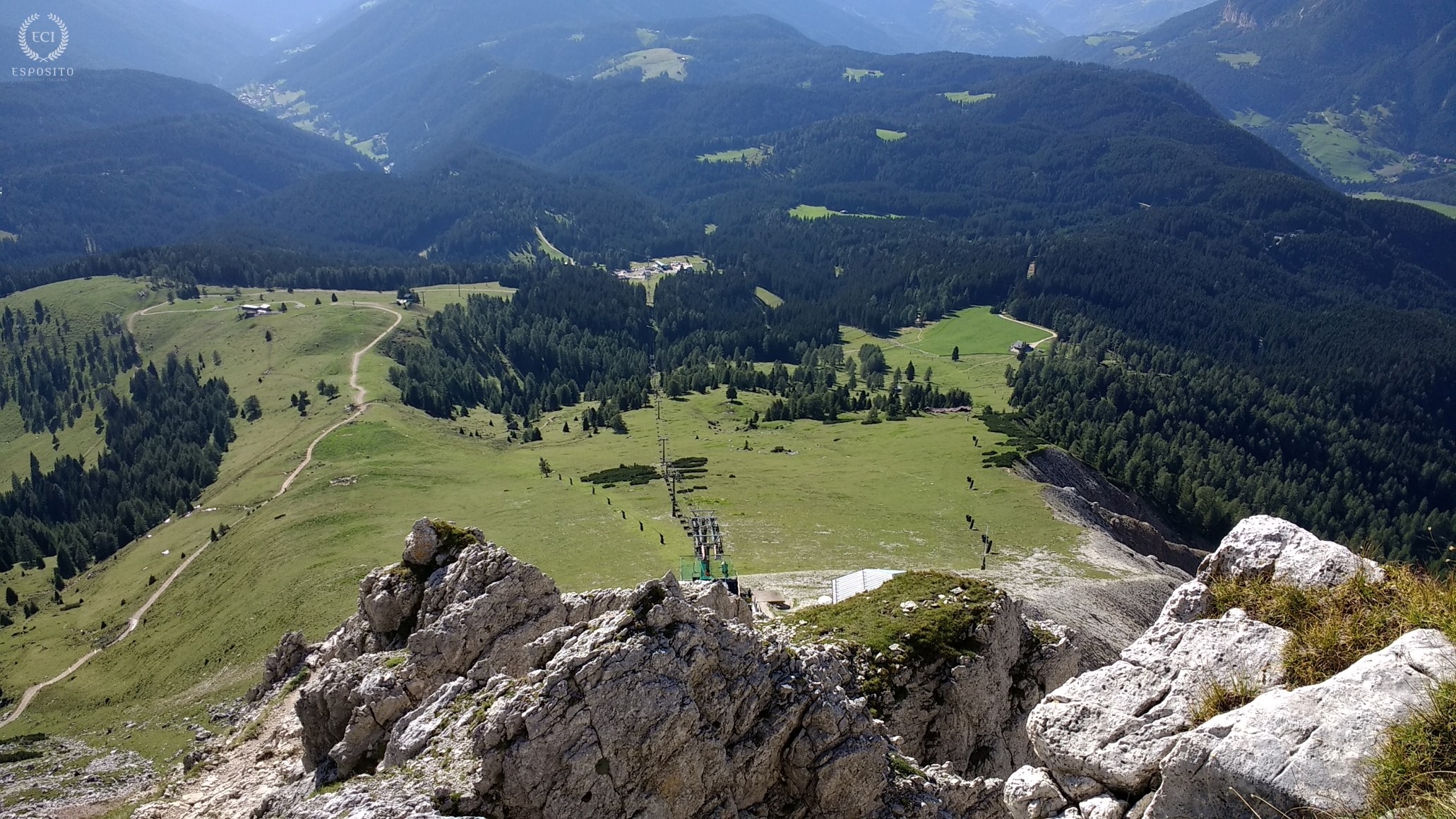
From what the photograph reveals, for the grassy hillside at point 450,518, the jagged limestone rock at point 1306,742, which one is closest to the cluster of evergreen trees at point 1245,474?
the grassy hillside at point 450,518

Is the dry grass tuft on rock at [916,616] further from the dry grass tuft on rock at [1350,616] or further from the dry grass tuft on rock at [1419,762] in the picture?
the dry grass tuft on rock at [1419,762]

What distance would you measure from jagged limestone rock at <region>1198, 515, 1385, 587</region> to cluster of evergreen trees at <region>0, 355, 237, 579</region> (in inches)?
6375

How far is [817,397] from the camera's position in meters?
183

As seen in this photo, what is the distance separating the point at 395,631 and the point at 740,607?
1658 cm

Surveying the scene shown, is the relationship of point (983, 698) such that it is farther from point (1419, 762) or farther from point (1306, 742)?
point (1419, 762)

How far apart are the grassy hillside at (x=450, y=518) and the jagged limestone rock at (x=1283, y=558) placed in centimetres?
5671

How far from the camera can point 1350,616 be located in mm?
17469

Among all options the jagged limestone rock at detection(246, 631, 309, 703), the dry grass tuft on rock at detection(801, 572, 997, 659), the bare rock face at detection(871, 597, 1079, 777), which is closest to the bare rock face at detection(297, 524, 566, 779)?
the dry grass tuft on rock at detection(801, 572, 997, 659)

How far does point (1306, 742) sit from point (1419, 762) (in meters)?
1.60

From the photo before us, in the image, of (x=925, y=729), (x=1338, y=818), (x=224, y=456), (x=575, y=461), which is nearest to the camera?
(x=1338, y=818)

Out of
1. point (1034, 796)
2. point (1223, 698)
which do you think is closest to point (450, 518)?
point (1034, 796)

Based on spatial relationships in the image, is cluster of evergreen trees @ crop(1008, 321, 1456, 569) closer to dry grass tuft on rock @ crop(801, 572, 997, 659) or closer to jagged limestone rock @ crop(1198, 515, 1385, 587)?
dry grass tuft on rock @ crop(801, 572, 997, 659)

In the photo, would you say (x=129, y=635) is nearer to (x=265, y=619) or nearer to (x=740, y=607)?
(x=265, y=619)

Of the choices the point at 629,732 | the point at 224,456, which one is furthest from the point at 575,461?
the point at 629,732
